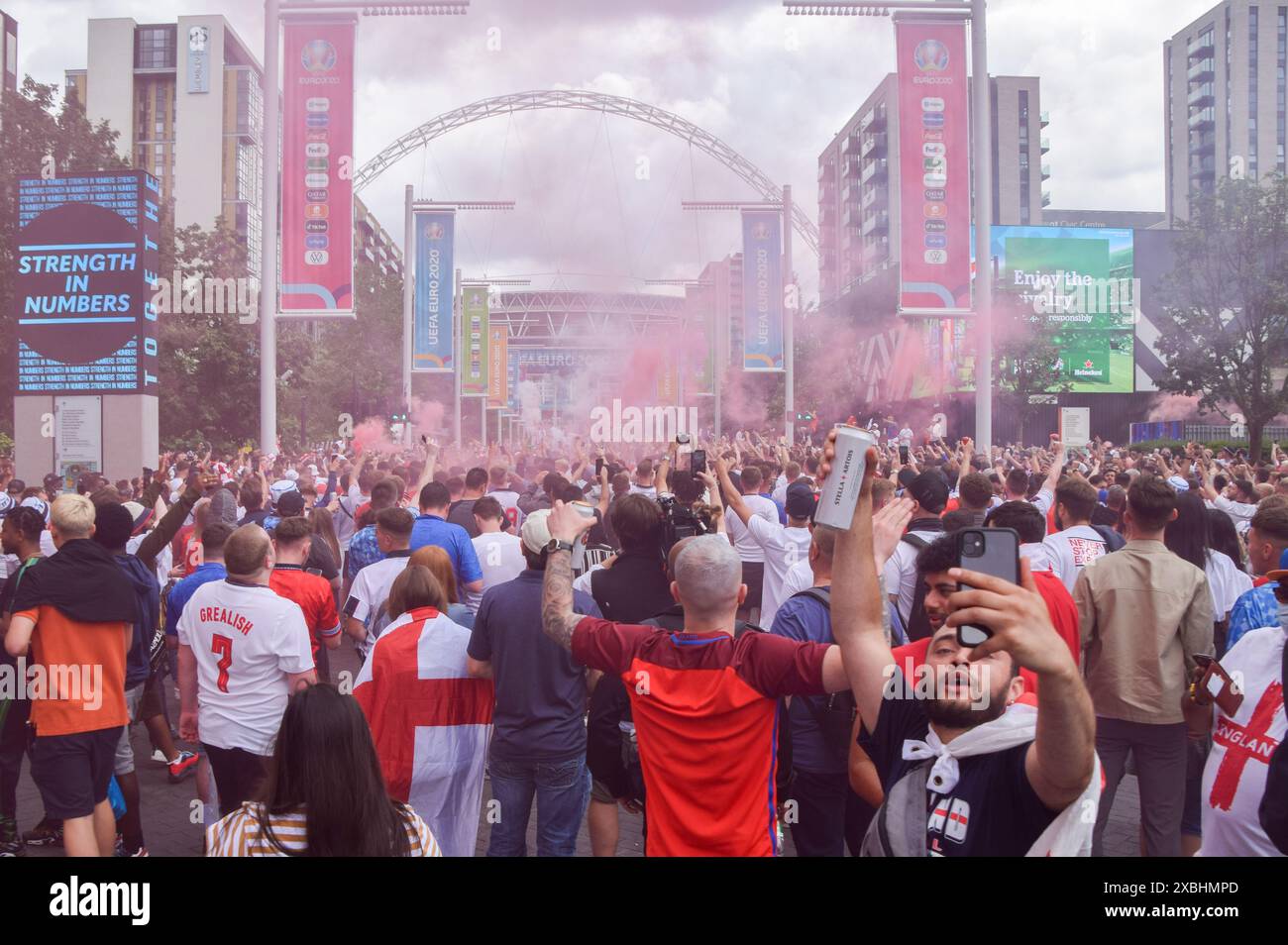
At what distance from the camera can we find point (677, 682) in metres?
3.05

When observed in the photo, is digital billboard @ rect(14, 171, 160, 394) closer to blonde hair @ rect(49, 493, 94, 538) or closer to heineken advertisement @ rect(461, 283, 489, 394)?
blonde hair @ rect(49, 493, 94, 538)

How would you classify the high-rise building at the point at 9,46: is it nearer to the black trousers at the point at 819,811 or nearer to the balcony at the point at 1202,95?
the black trousers at the point at 819,811

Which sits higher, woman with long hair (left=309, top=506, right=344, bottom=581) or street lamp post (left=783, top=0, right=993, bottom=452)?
street lamp post (left=783, top=0, right=993, bottom=452)

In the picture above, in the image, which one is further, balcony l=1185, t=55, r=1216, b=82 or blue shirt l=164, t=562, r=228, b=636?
balcony l=1185, t=55, r=1216, b=82

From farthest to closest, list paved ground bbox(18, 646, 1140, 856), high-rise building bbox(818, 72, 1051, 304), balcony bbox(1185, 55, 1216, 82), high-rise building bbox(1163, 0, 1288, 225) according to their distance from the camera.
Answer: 1. balcony bbox(1185, 55, 1216, 82)
2. high-rise building bbox(1163, 0, 1288, 225)
3. high-rise building bbox(818, 72, 1051, 304)
4. paved ground bbox(18, 646, 1140, 856)

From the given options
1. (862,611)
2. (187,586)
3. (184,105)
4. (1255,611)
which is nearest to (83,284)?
(187,586)

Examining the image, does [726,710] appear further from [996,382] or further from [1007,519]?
[996,382]

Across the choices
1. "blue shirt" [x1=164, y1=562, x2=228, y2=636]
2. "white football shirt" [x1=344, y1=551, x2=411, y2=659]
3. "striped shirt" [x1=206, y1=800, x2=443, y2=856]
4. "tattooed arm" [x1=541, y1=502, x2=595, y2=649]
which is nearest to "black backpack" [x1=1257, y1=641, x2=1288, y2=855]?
"tattooed arm" [x1=541, y1=502, x2=595, y2=649]

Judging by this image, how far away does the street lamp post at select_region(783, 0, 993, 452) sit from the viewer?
15297mm

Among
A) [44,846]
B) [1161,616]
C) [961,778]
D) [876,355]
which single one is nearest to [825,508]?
[961,778]

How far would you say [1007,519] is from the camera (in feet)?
15.9

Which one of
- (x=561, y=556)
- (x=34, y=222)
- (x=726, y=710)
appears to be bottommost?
(x=726, y=710)

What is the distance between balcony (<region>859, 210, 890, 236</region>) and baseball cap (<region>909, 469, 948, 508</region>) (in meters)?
66.1
